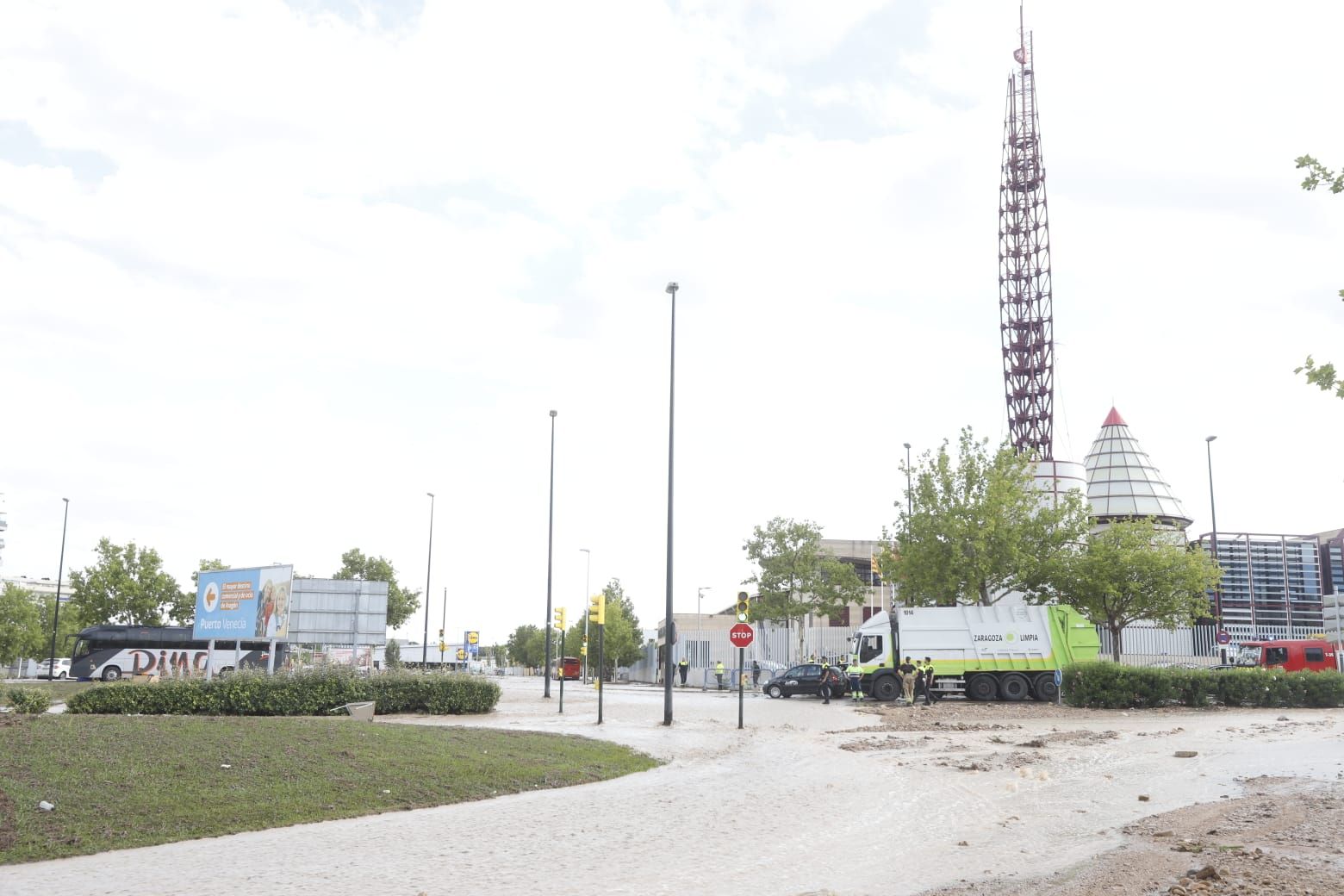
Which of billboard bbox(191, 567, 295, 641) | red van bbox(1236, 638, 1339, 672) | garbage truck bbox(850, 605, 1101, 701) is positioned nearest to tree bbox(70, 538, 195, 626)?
billboard bbox(191, 567, 295, 641)

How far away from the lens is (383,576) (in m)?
77.4

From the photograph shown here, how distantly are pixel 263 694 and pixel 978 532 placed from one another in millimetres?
27903

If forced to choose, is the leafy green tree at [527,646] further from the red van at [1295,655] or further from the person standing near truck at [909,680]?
the person standing near truck at [909,680]

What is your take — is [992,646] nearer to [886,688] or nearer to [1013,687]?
[1013,687]

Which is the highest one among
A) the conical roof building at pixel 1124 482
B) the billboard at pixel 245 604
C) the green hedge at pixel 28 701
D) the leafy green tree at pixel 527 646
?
the conical roof building at pixel 1124 482

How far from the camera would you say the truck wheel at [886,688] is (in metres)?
37.6

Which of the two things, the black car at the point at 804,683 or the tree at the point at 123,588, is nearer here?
the black car at the point at 804,683

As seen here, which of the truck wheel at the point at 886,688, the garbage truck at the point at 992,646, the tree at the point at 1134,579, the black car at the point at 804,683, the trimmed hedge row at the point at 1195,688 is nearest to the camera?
the trimmed hedge row at the point at 1195,688

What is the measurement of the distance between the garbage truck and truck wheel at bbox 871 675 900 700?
3 centimetres

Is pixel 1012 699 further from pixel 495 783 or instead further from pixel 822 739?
pixel 495 783

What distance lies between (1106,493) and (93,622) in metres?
70.3

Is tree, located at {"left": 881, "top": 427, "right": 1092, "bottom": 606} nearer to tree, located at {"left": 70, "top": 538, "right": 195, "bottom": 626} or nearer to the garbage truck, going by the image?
the garbage truck

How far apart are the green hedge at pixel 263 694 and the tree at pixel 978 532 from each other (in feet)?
75.5

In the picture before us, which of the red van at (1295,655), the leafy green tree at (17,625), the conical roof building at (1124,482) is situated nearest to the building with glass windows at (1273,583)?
the conical roof building at (1124,482)
